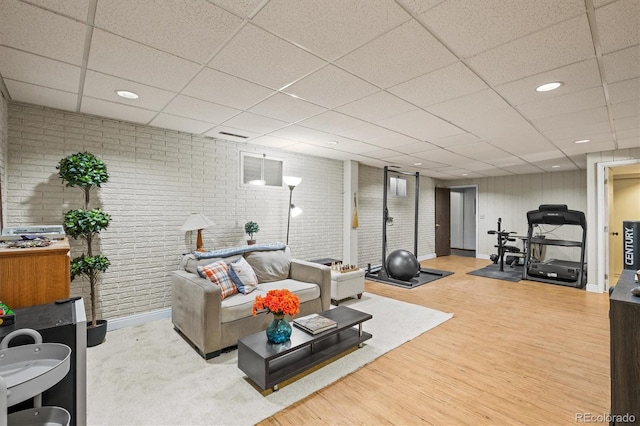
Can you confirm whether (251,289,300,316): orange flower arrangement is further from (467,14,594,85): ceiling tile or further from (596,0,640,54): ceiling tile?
(596,0,640,54): ceiling tile

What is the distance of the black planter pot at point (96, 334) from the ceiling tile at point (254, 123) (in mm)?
2690

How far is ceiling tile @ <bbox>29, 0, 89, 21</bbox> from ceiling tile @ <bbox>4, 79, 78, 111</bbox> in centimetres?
147

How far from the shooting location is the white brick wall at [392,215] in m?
6.93

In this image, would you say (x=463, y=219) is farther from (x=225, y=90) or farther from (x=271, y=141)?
(x=225, y=90)

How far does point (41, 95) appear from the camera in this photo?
9.39 ft

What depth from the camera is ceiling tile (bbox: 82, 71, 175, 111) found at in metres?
2.51

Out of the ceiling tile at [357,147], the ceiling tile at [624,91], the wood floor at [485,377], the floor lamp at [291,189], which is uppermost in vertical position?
the ceiling tile at [357,147]

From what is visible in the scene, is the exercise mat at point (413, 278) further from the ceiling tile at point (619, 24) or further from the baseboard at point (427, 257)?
the ceiling tile at point (619, 24)

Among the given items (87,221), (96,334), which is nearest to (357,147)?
(87,221)

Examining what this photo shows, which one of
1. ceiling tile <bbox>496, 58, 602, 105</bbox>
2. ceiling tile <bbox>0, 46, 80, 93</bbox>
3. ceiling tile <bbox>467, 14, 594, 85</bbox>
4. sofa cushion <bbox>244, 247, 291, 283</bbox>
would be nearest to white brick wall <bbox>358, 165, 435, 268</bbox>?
sofa cushion <bbox>244, 247, 291, 283</bbox>

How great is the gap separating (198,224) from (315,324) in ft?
7.04

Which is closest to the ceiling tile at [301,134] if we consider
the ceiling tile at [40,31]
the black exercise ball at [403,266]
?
the ceiling tile at [40,31]

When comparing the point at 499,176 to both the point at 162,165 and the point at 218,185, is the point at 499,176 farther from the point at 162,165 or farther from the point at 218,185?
the point at 162,165

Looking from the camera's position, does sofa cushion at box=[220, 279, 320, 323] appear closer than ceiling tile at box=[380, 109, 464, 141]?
Yes
